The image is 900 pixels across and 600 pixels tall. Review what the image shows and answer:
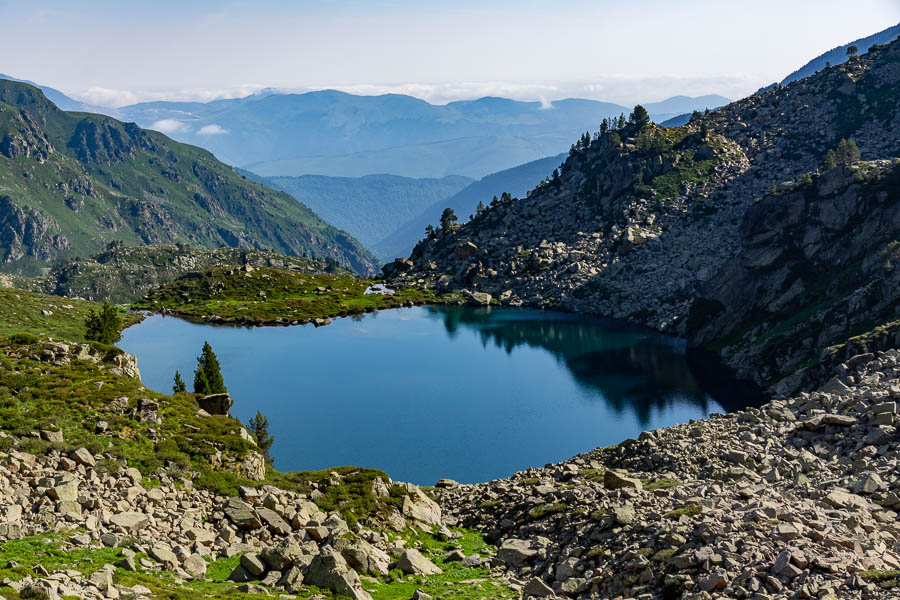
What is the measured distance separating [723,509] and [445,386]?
80.8 m

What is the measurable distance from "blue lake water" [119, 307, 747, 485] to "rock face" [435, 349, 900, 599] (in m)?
25.3

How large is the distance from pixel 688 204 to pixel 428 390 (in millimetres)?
105788

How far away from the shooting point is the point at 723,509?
1313 inches

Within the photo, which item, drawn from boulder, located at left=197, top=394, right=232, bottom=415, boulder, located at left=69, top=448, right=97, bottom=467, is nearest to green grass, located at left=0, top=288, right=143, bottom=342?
boulder, located at left=197, top=394, right=232, bottom=415

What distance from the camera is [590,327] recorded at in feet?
515

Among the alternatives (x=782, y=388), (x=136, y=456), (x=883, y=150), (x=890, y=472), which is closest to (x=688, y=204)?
(x=883, y=150)

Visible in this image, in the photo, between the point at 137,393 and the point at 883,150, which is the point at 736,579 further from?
the point at 883,150

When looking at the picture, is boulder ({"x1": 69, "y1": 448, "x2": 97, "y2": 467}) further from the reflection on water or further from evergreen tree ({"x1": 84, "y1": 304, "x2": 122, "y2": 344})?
the reflection on water

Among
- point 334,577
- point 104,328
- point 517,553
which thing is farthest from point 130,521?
point 104,328

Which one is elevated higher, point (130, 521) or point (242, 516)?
point (130, 521)

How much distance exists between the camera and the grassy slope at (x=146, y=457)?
2681 centimetres

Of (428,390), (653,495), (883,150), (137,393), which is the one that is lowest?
(428,390)

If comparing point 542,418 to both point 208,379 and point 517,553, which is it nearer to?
point 208,379

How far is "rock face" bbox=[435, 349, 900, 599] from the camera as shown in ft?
87.9
